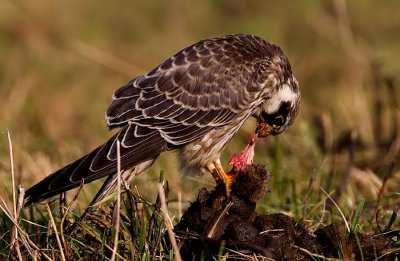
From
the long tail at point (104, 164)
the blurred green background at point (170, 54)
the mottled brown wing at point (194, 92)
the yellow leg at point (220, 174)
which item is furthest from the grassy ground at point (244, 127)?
the mottled brown wing at point (194, 92)

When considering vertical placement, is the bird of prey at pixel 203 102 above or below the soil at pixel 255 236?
above

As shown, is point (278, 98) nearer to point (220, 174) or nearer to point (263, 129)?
point (263, 129)

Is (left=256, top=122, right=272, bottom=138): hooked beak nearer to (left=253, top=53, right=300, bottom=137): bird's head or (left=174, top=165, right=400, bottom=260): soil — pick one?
(left=253, top=53, right=300, bottom=137): bird's head

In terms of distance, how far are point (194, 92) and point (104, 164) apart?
3.02 feet

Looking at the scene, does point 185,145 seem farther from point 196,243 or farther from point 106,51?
point 106,51

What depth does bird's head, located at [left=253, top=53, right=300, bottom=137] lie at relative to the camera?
238 inches

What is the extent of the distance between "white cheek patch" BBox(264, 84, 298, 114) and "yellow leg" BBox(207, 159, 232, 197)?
1.73ft

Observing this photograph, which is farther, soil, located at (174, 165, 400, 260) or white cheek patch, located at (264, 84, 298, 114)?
white cheek patch, located at (264, 84, 298, 114)

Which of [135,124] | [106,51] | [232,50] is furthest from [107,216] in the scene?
[106,51]

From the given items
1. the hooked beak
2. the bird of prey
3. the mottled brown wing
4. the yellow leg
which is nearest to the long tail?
the bird of prey

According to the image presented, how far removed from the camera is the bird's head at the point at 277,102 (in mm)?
6035

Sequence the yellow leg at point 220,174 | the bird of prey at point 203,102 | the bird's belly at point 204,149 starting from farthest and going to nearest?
the bird's belly at point 204,149 < the bird of prey at point 203,102 < the yellow leg at point 220,174

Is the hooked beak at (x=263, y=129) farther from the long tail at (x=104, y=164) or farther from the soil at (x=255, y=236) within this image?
the soil at (x=255, y=236)

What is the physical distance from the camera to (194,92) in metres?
5.99
